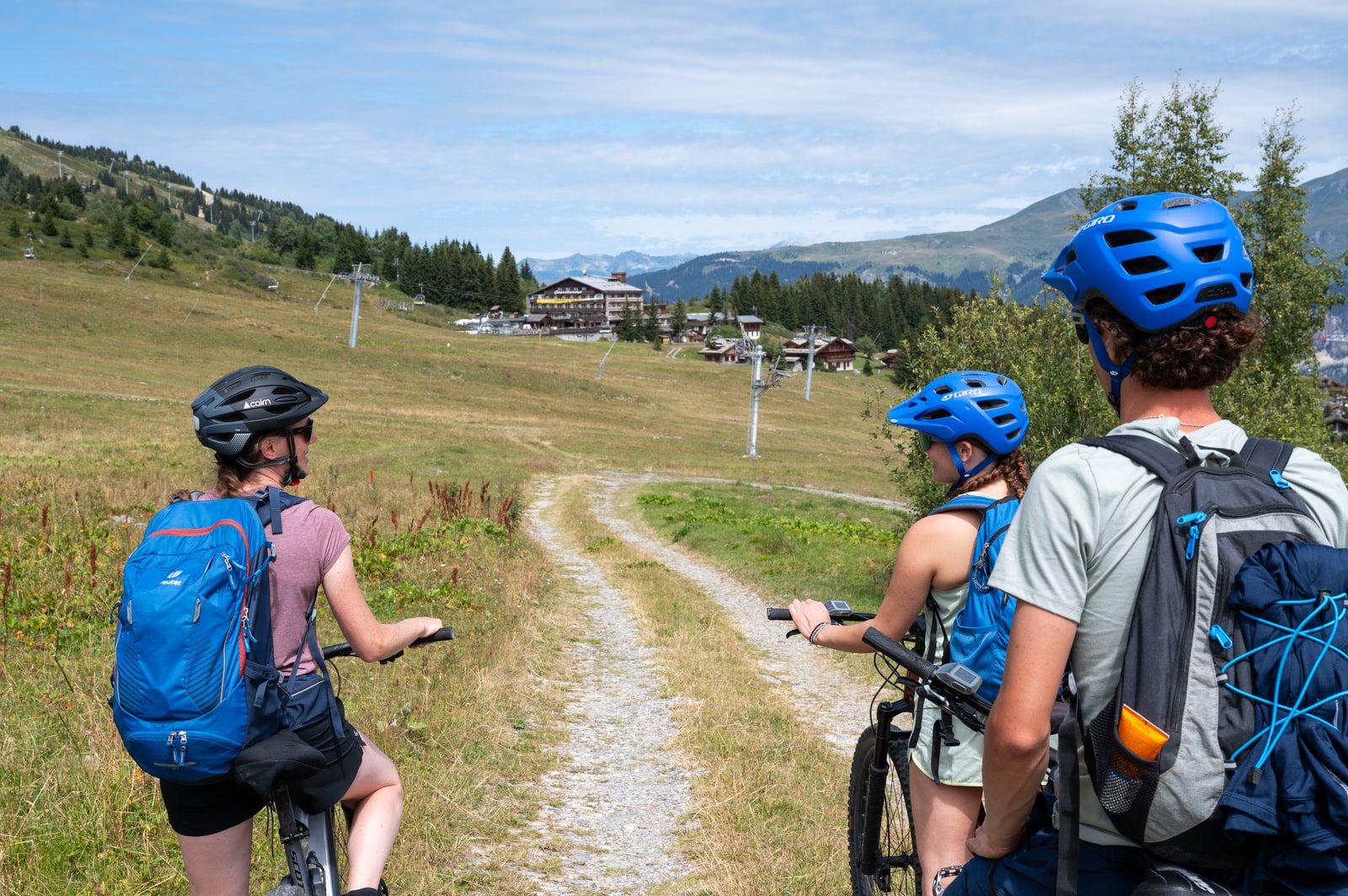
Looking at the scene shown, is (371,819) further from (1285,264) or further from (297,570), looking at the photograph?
(1285,264)

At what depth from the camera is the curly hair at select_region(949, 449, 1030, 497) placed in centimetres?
405

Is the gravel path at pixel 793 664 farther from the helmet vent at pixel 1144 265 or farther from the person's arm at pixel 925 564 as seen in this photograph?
the helmet vent at pixel 1144 265

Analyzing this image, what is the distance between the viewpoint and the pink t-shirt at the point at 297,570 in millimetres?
3529

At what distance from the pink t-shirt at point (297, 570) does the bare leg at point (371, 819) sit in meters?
0.56

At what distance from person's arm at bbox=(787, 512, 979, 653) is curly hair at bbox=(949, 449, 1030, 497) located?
33cm

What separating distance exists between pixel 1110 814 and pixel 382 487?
23.0m

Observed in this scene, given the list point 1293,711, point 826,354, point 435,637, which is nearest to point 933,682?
point 1293,711

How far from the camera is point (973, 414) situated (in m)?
4.08

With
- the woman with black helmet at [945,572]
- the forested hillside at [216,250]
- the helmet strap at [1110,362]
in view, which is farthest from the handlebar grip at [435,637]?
the forested hillside at [216,250]

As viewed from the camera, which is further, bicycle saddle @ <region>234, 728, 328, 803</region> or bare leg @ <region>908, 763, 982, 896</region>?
bare leg @ <region>908, 763, 982, 896</region>

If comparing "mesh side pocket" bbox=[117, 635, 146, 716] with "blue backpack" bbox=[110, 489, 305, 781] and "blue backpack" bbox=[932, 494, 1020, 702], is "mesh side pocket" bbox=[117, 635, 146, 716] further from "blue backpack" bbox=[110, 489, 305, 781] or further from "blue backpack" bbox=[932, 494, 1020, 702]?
"blue backpack" bbox=[932, 494, 1020, 702]

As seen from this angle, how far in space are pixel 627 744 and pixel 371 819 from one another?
191 inches

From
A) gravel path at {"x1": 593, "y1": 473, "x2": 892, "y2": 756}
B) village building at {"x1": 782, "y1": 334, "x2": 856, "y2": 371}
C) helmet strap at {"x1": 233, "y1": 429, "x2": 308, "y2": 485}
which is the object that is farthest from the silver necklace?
village building at {"x1": 782, "y1": 334, "x2": 856, "y2": 371}

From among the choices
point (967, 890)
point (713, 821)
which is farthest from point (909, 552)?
point (713, 821)
